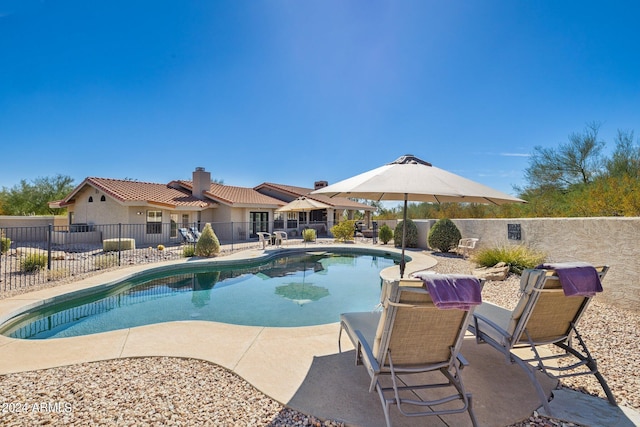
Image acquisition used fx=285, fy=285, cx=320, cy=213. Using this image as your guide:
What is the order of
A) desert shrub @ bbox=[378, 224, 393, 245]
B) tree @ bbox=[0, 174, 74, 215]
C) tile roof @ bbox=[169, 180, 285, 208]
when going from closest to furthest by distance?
desert shrub @ bbox=[378, 224, 393, 245] < tile roof @ bbox=[169, 180, 285, 208] < tree @ bbox=[0, 174, 74, 215]

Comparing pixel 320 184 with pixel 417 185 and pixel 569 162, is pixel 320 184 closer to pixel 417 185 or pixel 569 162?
pixel 569 162

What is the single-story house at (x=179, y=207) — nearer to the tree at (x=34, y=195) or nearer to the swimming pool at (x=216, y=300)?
the swimming pool at (x=216, y=300)

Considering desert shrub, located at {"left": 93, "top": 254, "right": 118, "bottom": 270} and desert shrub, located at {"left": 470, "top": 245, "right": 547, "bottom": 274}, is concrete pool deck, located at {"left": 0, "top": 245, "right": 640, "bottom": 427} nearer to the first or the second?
desert shrub, located at {"left": 93, "top": 254, "right": 118, "bottom": 270}

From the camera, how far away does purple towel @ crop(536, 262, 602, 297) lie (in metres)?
2.65

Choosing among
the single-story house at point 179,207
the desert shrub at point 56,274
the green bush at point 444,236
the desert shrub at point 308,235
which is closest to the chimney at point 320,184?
the single-story house at point 179,207

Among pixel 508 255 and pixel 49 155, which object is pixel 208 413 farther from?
pixel 49 155

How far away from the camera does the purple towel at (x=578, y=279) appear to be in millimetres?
2646

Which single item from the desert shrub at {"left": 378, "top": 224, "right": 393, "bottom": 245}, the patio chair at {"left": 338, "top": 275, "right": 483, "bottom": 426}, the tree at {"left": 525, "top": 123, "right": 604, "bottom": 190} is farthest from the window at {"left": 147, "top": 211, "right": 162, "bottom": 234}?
the tree at {"left": 525, "top": 123, "right": 604, "bottom": 190}

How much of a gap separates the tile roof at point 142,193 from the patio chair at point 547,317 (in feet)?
58.7

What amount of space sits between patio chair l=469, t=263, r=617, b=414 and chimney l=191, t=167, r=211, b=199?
69.7 ft

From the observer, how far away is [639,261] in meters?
5.19

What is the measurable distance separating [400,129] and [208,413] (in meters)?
16.7

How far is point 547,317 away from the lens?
2883mm

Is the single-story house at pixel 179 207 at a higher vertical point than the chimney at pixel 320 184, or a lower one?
lower
